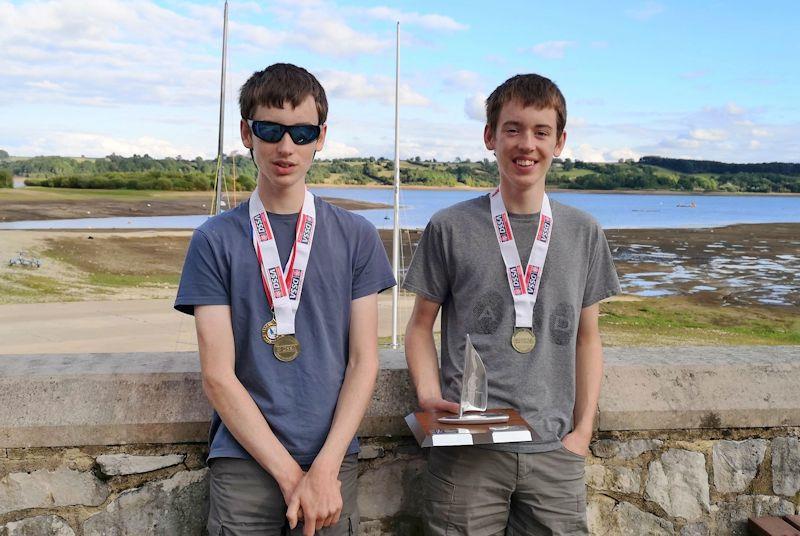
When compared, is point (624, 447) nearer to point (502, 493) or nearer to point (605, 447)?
point (605, 447)

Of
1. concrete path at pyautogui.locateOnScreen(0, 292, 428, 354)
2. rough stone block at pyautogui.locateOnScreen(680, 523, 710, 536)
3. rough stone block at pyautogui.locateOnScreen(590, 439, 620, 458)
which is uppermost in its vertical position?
rough stone block at pyautogui.locateOnScreen(590, 439, 620, 458)

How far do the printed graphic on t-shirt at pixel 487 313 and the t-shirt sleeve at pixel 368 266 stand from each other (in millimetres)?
292

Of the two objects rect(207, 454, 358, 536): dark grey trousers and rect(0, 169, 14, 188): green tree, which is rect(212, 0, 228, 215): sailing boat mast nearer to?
rect(207, 454, 358, 536): dark grey trousers

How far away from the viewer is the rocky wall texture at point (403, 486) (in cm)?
252

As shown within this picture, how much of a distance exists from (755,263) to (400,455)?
3649cm

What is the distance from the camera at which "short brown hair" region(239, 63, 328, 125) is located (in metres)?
2.16

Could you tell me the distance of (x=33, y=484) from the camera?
2512 millimetres

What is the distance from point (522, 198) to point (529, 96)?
12.4 inches

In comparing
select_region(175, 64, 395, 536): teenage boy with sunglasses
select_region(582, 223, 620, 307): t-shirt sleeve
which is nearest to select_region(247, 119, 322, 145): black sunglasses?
select_region(175, 64, 395, 536): teenage boy with sunglasses

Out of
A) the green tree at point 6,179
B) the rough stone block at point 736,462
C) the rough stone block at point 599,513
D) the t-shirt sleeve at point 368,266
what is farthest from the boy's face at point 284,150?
the green tree at point 6,179

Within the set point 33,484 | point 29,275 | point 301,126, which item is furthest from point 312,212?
point 29,275

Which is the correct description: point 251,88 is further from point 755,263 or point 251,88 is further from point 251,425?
point 755,263

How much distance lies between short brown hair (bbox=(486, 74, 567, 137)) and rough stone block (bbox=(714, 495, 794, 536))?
1.56 m

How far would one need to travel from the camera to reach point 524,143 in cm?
238
